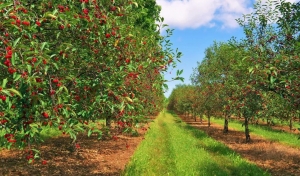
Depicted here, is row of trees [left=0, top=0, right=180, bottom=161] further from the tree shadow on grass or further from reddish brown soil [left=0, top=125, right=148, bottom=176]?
the tree shadow on grass

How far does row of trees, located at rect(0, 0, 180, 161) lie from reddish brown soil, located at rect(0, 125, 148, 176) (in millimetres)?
3387

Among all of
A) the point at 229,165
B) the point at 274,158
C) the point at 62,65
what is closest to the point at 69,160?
the point at 229,165

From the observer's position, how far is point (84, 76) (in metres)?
6.47

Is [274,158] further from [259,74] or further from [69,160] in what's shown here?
[69,160]

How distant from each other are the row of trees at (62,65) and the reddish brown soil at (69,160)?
11.1ft

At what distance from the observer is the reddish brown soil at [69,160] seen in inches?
424

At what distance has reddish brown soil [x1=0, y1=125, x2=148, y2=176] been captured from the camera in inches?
424

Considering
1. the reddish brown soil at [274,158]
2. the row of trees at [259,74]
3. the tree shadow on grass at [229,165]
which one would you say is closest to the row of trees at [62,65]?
the row of trees at [259,74]

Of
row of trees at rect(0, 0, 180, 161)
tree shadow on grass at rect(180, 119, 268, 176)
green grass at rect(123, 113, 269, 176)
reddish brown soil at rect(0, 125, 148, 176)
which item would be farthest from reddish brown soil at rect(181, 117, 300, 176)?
row of trees at rect(0, 0, 180, 161)

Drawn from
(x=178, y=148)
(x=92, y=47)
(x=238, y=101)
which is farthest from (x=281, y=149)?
(x=92, y=47)

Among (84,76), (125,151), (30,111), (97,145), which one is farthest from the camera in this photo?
(97,145)

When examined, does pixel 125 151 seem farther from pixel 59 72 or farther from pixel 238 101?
pixel 59 72

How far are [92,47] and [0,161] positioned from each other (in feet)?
27.2

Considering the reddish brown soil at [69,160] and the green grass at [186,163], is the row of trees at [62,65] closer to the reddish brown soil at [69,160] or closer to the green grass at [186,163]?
the reddish brown soil at [69,160]
